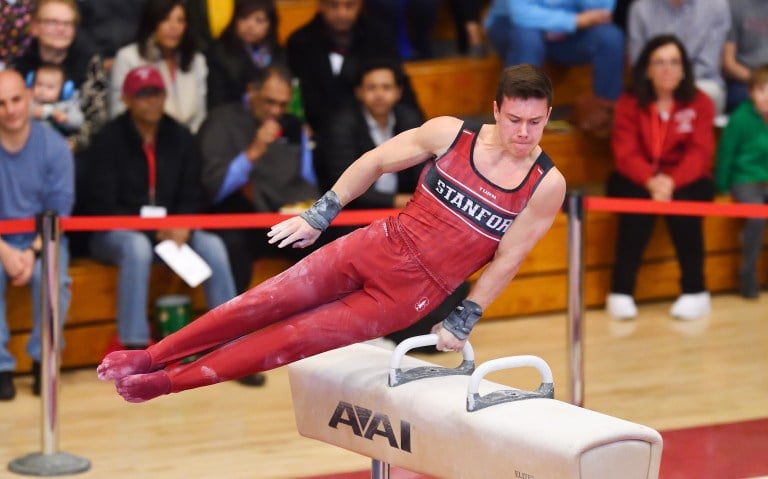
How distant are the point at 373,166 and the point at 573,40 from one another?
13.7 feet

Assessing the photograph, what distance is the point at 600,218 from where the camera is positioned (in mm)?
7859

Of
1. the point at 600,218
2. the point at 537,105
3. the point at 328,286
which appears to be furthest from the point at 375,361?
the point at 600,218

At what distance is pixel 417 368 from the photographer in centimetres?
439

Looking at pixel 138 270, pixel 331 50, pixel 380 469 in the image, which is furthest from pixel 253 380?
pixel 380 469

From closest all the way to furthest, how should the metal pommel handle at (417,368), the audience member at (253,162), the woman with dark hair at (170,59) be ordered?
1. the metal pommel handle at (417,368)
2. the audience member at (253,162)
3. the woman with dark hair at (170,59)

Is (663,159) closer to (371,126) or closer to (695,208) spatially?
(371,126)

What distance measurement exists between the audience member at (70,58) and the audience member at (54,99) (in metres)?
0.06

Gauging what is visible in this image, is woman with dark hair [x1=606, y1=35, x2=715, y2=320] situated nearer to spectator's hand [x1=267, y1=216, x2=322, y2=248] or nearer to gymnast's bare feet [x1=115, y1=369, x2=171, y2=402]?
spectator's hand [x1=267, y1=216, x2=322, y2=248]

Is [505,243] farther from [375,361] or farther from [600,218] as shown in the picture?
[600,218]

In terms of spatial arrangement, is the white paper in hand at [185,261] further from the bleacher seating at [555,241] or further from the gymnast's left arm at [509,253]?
the gymnast's left arm at [509,253]

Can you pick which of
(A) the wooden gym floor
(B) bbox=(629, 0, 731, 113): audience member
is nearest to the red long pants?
(A) the wooden gym floor

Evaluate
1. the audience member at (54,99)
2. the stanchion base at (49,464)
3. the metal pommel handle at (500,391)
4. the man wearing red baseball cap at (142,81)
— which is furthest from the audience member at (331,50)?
the metal pommel handle at (500,391)

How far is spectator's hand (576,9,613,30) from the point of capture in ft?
26.5

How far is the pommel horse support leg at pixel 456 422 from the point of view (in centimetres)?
376
